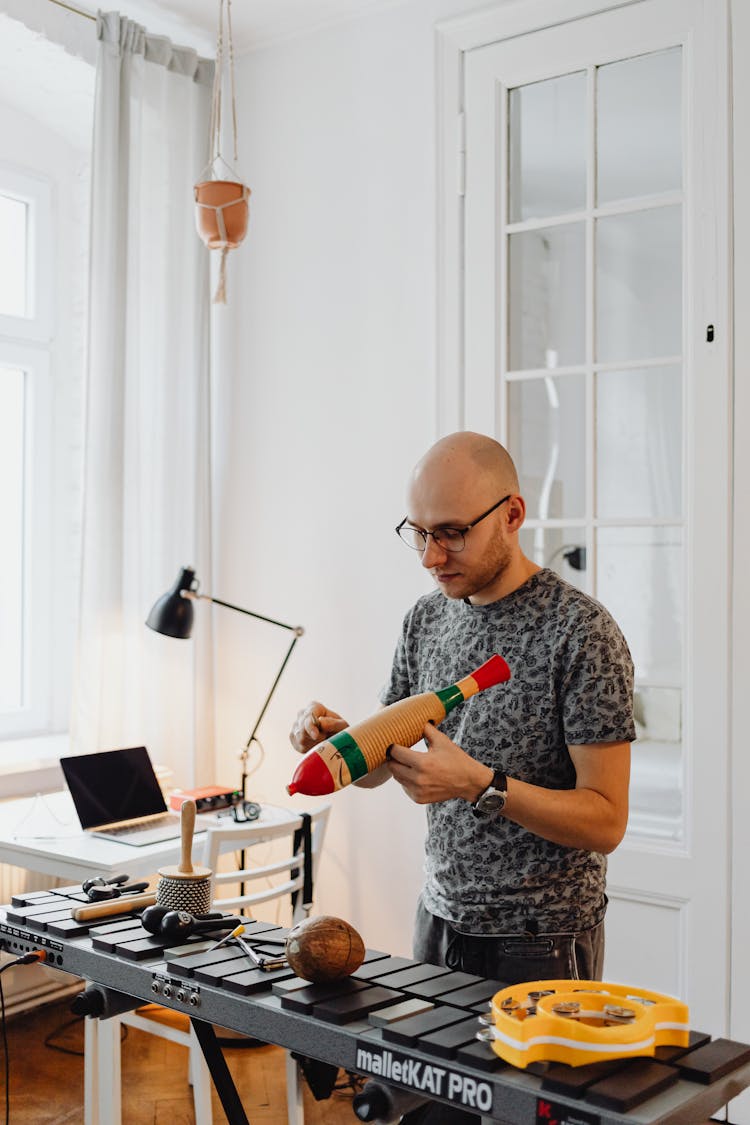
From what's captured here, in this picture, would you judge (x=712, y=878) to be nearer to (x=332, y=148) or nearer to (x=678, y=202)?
(x=678, y=202)

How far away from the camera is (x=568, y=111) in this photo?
10.6 ft

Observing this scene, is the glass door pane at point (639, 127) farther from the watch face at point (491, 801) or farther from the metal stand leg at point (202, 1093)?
the metal stand leg at point (202, 1093)

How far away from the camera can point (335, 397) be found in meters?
3.71

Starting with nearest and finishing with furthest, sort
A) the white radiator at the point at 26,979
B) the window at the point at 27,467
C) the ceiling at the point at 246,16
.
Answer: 1. the white radiator at the point at 26,979
2. the ceiling at the point at 246,16
3. the window at the point at 27,467

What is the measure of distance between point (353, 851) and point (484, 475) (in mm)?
2105

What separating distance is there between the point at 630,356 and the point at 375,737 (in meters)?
1.85

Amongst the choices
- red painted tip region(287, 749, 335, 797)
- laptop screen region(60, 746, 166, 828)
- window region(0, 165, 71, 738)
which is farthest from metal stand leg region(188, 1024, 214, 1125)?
window region(0, 165, 71, 738)

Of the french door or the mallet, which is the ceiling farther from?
the mallet

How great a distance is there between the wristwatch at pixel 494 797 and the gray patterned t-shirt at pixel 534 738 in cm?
16

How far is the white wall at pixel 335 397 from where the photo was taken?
11.6 ft

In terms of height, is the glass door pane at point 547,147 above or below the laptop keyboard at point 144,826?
above

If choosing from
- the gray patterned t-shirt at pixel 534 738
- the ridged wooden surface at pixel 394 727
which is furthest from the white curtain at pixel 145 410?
the ridged wooden surface at pixel 394 727

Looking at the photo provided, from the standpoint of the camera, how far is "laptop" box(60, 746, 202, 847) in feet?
9.97

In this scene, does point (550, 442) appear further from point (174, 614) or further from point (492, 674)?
point (492, 674)
